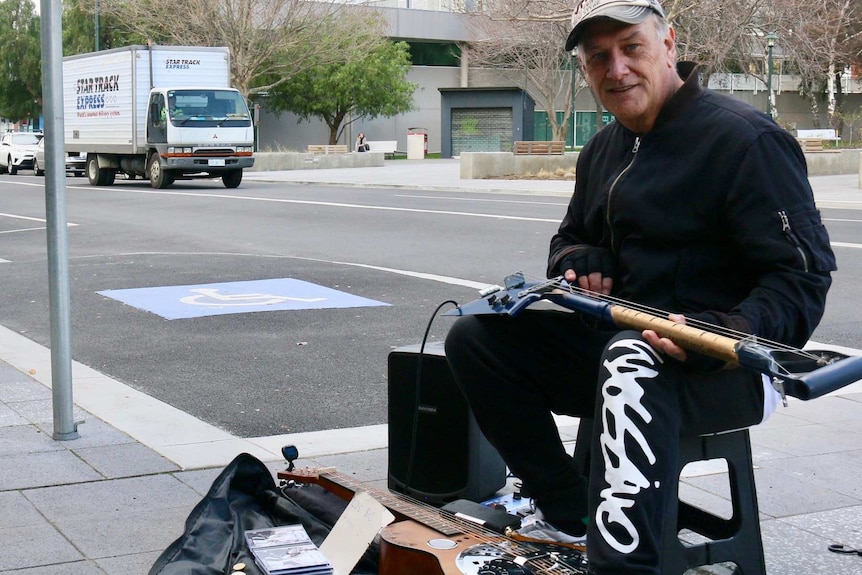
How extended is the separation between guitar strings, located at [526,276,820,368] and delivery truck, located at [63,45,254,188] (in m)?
24.6

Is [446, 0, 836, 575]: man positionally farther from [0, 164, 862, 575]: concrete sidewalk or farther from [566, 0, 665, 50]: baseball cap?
[0, 164, 862, 575]: concrete sidewalk

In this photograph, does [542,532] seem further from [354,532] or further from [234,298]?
[234,298]

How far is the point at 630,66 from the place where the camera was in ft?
9.68

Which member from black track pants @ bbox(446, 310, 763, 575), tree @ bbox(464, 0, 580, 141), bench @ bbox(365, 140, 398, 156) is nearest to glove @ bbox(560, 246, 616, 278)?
black track pants @ bbox(446, 310, 763, 575)

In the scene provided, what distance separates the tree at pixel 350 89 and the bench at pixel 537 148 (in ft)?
69.3

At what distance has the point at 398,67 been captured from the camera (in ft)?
188

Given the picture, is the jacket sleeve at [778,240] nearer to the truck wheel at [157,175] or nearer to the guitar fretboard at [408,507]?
the guitar fretboard at [408,507]

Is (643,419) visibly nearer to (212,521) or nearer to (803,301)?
(803,301)

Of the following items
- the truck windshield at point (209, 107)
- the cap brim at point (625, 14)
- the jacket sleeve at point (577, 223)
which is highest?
the truck windshield at point (209, 107)

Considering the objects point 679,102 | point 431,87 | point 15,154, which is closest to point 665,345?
point 679,102

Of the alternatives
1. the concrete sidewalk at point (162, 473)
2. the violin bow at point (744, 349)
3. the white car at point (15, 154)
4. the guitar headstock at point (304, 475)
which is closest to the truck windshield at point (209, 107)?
the white car at point (15, 154)

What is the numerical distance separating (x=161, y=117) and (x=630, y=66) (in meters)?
25.8

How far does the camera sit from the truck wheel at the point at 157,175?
27453 mm

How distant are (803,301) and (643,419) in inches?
20.3
